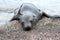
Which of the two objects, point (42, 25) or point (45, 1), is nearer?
point (42, 25)

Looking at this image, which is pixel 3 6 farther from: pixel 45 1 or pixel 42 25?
pixel 42 25

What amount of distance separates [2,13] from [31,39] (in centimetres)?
291

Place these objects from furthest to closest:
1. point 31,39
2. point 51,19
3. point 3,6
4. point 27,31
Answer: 1. point 3,6
2. point 51,19
3. point 27,31
4. point 31,39

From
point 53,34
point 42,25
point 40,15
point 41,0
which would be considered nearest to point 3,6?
point 41,0

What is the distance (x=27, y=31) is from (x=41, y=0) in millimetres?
3782

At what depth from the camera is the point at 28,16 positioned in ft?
20.0

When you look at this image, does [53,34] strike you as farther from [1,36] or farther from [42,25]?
[1,36]

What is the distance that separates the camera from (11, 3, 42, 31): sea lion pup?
18.9 feet

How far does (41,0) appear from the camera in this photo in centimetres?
916

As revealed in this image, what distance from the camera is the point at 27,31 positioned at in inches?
220

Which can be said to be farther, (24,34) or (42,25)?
(42,25)

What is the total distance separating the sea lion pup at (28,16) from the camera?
227 inches

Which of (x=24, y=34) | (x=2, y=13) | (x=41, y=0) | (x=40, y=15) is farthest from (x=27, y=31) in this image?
(x=41, y=0)

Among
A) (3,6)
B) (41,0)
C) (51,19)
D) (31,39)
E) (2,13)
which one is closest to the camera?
(31,39)
